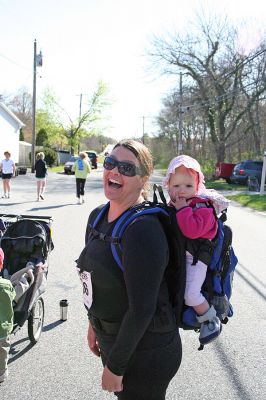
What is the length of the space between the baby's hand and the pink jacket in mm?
49

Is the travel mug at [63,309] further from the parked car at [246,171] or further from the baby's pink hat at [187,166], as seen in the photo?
the parked car at [246,171]

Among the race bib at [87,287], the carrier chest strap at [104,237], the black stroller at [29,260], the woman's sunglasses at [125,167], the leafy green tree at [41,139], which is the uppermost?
the leafy green tree at [41,139]

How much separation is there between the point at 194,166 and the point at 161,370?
108 cm

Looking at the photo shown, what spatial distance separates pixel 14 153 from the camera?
43906 millimetres

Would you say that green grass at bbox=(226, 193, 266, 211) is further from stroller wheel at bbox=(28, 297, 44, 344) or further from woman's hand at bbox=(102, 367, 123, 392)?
woman's hand at bbox=(102, 367, 123, 392)

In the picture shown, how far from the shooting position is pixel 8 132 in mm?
42594

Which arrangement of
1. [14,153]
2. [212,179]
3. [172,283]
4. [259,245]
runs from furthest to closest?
[14,153] → [212,179] → [259,245] → [172,283]

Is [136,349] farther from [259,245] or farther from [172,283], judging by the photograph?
[259,245]

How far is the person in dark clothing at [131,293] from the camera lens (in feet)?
6.05

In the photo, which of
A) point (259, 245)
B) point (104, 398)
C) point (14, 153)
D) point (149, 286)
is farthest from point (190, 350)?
point (14, 153)

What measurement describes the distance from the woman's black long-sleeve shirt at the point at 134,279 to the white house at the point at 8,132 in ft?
131

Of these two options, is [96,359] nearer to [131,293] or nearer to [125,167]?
[131,293]

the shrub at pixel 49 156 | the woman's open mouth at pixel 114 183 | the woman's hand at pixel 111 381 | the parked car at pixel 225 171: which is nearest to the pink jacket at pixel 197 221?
the woman's open mouth at pixel 114 183

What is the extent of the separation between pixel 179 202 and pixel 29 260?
2.51 meters
